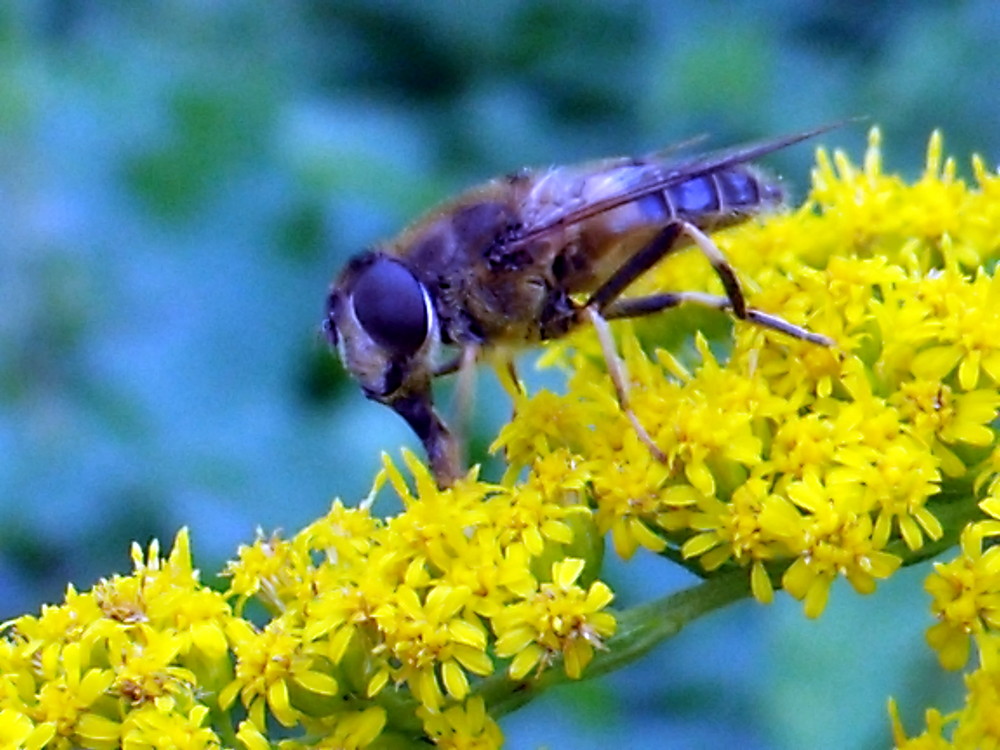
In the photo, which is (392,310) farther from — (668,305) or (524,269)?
(668,305)

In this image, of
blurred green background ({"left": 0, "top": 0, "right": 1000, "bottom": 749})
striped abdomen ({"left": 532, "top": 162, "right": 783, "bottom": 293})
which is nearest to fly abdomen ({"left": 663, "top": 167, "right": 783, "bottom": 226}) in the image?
striped abdomen ({"left": 532, "top": 162, "right": 783, "bottom": 293})

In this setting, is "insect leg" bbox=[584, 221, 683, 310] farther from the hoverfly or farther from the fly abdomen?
the fly abdomen

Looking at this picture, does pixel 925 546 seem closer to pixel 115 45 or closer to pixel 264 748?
pixel 264 748

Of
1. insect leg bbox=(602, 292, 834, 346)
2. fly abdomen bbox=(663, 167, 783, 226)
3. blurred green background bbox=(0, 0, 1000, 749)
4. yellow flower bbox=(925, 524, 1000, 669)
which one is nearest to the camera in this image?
yellow flower bbox=(925, 524, 1000, 669)

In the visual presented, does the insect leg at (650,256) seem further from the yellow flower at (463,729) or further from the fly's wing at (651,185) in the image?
the yellow flower at (463,729)

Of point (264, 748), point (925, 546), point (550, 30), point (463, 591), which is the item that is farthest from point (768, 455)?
point (550, 30)
